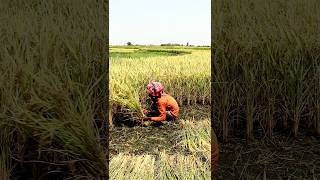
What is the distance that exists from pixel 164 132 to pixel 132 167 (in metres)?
1.20

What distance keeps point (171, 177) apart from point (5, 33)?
165 cm

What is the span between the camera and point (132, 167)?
3293 millimetres

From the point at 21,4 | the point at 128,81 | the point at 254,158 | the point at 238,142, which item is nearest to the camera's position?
the point at 254,158

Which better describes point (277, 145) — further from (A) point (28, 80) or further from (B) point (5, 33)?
(B) point (5, 33)

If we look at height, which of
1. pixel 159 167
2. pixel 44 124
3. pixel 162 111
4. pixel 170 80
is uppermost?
pixel 170 80

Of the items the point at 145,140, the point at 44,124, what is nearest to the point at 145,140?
the point at 145,140

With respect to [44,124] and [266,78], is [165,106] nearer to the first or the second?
[266,78]

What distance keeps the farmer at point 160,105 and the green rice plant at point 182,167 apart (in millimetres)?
1110

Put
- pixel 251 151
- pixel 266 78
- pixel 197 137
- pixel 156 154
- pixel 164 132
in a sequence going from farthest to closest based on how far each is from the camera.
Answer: pixel 164 132 → pixel 197 137 → pixel 266 78 → pixel 156 154 → pixel 251 151

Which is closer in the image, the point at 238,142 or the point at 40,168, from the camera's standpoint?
the point at 40,168

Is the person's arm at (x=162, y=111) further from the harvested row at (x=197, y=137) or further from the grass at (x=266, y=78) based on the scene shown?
the grass at (x=266, y=78)

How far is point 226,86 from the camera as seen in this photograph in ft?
12.6

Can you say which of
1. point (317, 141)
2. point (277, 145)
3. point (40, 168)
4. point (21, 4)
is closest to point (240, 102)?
point (277, 145)

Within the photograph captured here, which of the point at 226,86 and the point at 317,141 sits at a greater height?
the point at 226,86
